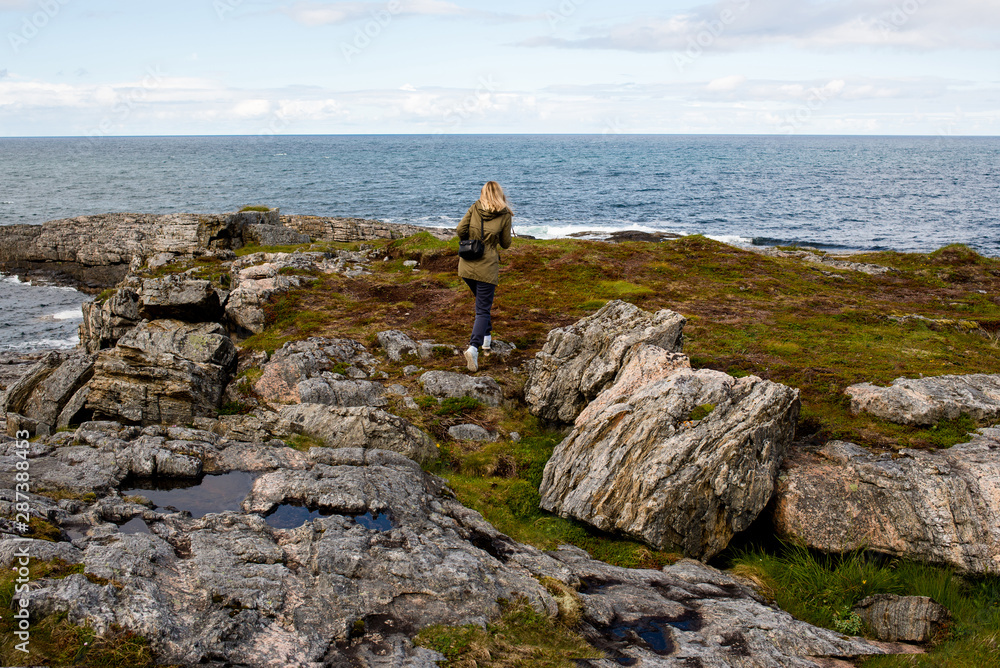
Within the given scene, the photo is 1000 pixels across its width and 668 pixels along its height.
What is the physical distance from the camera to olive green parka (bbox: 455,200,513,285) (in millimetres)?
13695

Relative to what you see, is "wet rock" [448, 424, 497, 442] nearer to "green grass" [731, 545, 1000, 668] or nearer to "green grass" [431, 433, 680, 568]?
"green grass" [431, 433, 680, 568]

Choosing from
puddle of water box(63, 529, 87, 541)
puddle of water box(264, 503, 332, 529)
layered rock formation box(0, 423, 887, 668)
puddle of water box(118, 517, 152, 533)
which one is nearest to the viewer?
layered rock formation box(0, 423, 887, 668)

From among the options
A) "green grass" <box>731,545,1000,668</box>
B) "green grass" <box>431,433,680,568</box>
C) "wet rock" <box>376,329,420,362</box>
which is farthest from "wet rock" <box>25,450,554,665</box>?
"wet rock" <box>376,329,420,362</box>

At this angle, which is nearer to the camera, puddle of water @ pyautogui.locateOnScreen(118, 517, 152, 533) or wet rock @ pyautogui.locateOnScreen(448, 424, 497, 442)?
puddle of water @ pyautogui.locateOnScreen(118, 517, 152, 533)

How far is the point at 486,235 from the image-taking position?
45.4 feet

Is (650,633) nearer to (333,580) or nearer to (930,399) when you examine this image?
(333,580)

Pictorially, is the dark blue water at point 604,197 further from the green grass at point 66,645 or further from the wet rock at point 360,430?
the green grass at point 66,645

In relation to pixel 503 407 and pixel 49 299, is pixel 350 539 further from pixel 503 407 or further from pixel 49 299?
pixel 49 299

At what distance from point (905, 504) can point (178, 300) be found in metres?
17.5

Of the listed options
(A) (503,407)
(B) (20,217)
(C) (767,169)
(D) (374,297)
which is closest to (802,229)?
(D) (374,297)

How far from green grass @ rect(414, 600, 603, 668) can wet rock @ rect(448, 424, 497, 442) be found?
5481 mm

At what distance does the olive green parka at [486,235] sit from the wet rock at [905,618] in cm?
959

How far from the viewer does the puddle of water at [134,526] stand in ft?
23.0

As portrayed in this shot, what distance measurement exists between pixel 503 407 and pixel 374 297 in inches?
386
